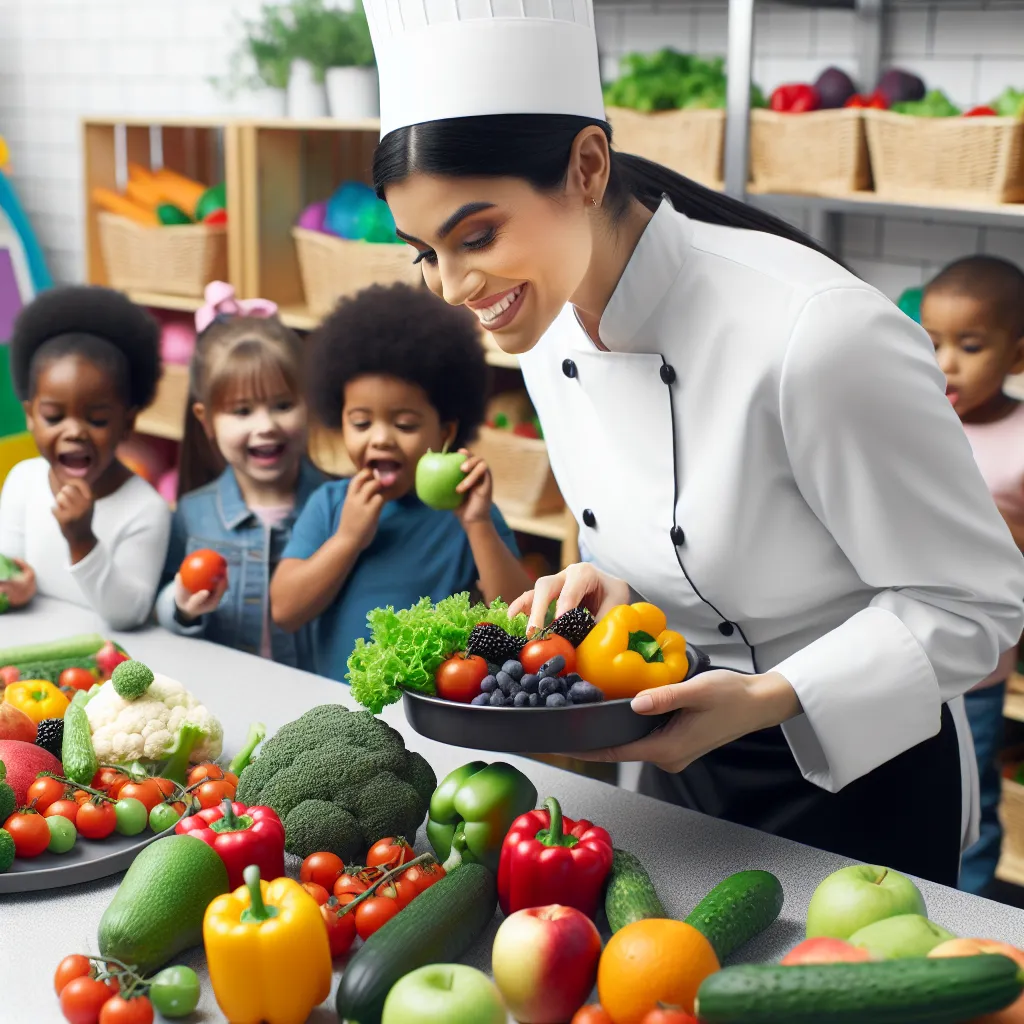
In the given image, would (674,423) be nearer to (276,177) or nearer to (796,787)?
(796,787)

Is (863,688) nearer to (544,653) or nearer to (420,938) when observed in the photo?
(544,653)

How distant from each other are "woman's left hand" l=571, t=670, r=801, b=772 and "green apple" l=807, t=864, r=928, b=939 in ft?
0.66

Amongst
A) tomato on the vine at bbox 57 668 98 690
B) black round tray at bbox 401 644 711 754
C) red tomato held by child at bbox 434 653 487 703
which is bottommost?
tomato on the vine at bbox 57 668 98 690

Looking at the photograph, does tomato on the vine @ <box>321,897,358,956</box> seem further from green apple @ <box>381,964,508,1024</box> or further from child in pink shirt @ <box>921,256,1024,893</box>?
child in pink shirt @ <box>921,256,1024,893</box>

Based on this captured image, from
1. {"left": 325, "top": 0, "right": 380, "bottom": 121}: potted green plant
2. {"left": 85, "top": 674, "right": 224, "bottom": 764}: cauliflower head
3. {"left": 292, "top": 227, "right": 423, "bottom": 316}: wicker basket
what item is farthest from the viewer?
{"left": 325, "top": 0, "right": 380, "bottom": 121}: potted green plant

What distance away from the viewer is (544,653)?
1199mm

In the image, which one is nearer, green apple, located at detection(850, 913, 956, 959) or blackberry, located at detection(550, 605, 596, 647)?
green apple, located at detection(850, 913, 956, 959)

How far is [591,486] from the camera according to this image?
1535 mm

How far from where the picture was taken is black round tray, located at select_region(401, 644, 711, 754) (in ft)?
3.75

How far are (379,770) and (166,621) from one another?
2.87ft

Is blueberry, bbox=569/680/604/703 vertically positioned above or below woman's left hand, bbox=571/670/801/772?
above

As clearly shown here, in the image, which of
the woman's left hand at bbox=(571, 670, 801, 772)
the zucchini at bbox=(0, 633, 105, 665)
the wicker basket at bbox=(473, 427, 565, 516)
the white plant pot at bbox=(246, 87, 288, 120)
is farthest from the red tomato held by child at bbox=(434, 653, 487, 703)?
the white plant pot at bbox=(246, 87, 288, 120)

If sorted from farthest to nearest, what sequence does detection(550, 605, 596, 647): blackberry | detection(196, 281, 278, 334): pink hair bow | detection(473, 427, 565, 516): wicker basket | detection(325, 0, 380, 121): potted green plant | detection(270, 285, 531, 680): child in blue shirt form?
detection(325, 0, 380, 121): potted green plant, detection(473, 427, 565, 516): wicker basket, detection(196, 281, 278, 334): pink hair bow, detection(270, 285, 531, 680): child in blue shirt, detection(550, 605, 596, 647): blackberry

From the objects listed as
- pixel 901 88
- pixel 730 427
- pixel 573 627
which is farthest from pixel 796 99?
pixel 573 627
